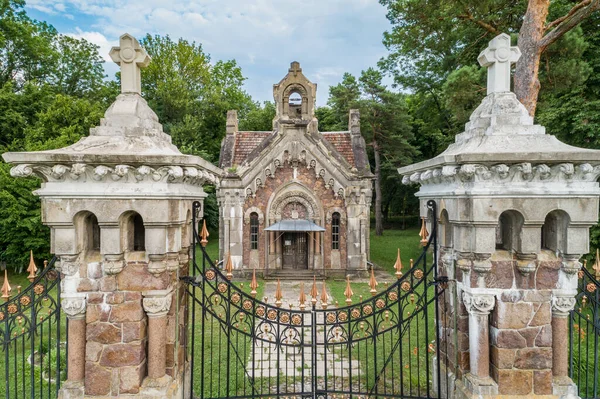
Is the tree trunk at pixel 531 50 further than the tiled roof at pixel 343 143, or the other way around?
the tiled roof at pixel 343 143

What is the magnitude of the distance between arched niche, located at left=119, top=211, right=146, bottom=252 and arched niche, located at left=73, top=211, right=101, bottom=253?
298 mm

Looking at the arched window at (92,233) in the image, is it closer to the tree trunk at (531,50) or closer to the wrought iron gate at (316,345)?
the wrought iron gate at (316,345)

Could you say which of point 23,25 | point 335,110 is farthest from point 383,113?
point 23,25

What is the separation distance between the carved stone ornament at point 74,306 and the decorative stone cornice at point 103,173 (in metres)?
1.11

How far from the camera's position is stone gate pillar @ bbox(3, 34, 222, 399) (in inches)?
121

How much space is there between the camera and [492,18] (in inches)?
400

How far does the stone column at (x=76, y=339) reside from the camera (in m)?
3.21

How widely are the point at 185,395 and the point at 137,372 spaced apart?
89 cm

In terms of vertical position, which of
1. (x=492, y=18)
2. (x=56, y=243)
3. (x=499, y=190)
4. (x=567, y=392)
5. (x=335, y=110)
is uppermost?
(x=335, y=110)

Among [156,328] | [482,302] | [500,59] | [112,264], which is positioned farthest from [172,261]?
[500,59]

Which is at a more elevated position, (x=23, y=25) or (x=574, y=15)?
(x=23, y=25)

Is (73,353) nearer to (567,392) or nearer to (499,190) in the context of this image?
(499,190)

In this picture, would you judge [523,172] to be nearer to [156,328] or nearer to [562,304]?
[562,304]

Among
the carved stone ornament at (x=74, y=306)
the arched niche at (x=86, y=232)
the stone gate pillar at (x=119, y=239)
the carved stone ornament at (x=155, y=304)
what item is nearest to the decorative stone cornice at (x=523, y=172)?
the stone gate pillar at (x=119, y=239)
